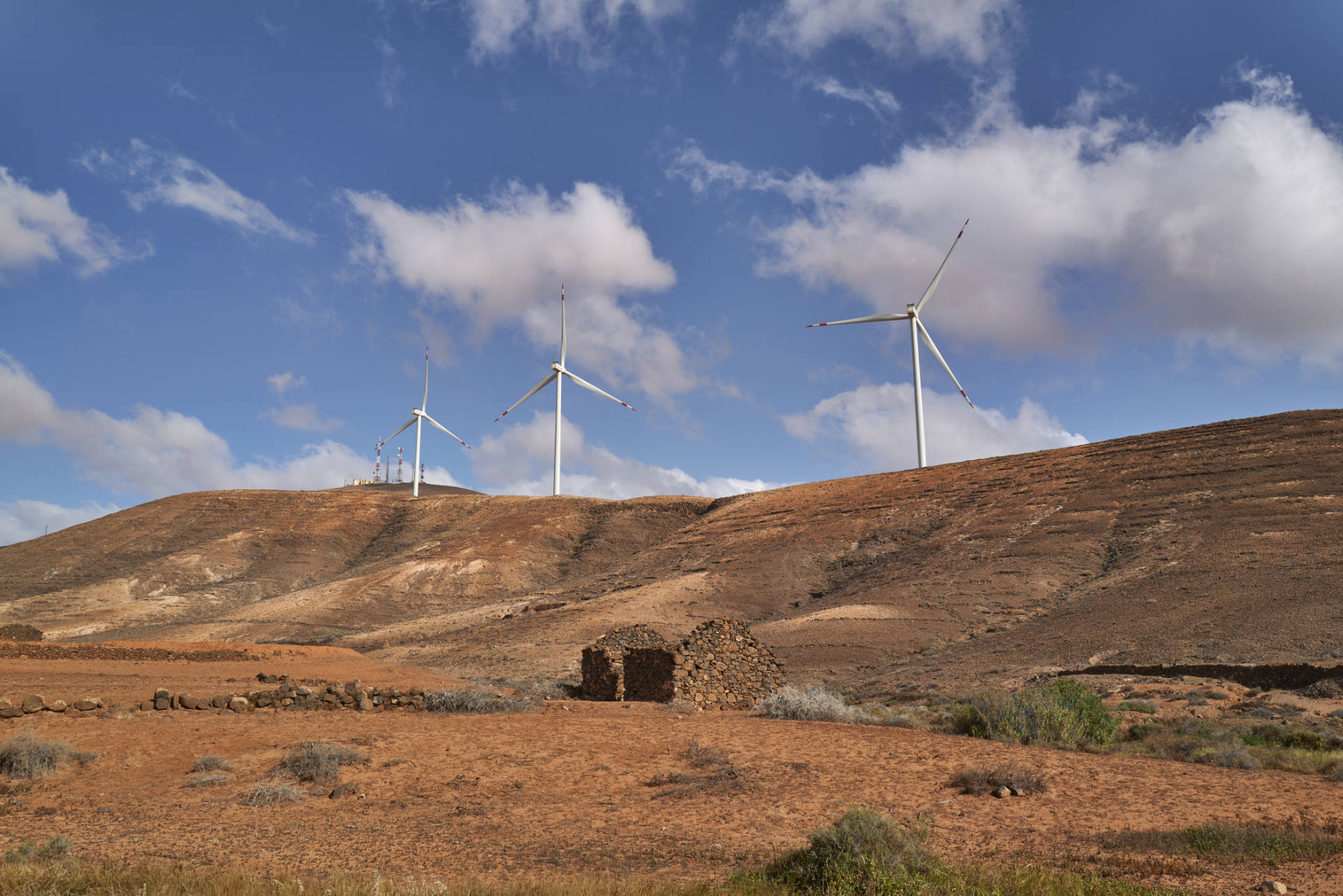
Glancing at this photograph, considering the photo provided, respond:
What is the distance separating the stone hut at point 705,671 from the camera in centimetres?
2111

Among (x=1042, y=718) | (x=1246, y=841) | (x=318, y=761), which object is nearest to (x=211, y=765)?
(x=318, y=761)

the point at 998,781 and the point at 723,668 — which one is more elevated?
the point at 723,668

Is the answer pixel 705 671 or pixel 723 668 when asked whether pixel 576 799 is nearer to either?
pixel 705 671

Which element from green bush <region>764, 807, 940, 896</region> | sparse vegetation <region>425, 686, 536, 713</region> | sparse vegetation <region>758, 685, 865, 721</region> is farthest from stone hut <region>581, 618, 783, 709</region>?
green bush <region>764, 807, 940, 896</region>

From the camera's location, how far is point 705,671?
70.2 feet

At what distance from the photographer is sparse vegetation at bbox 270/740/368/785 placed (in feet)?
38.8

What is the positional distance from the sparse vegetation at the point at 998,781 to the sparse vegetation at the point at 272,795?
29.6 feet

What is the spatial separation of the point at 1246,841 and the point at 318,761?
11700mm

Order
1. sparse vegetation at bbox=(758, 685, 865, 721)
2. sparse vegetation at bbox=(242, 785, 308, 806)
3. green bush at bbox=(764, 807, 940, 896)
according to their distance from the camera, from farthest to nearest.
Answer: sparse vegetation at bbox=(758, 685, 865, 721) < sparse vegetation at bbox=(242, 785, 308, 806) < green bush at bbox=(764, 807, 940, 896)

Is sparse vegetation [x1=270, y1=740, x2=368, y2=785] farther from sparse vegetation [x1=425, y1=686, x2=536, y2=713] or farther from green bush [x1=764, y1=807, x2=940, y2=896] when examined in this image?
green bush [x1=764, y1=807, x2=940, y2=896]

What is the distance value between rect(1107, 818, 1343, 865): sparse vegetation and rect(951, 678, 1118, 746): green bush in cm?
512

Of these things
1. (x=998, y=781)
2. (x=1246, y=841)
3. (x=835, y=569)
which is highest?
(x=835, y=569)

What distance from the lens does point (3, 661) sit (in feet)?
83.0

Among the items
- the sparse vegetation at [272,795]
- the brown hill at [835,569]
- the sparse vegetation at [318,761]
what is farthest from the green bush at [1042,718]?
the sparse vegetation at [272,795]
